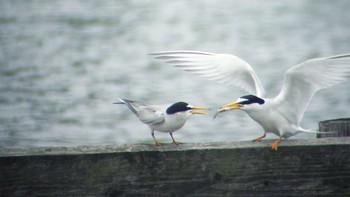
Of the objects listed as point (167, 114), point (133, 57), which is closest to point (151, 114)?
point (167, 114)

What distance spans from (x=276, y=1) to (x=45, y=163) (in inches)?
661

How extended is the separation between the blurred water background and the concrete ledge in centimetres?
481

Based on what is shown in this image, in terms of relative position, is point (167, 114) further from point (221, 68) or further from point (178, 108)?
point (221, 68)

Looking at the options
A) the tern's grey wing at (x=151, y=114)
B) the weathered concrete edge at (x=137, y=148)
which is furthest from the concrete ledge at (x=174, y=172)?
the tern's grey wing at (x=151, y=114)

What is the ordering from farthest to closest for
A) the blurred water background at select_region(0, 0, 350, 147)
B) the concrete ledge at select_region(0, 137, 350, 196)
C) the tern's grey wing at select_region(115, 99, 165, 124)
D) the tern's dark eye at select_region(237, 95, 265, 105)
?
the blurred water background at select_region(0, 0, 350, 147)
the tern's grey wing at select_region(115, 99, 165, 124)
the tern's dark eye at select_region(237, 95, 265, 105)
the concrete ledge at select_region(0, 137, 350, 196)

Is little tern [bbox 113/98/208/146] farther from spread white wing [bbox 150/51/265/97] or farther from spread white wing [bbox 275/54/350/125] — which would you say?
spread white wing [bbox 275/54/350/125]

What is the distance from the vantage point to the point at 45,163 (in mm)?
2275

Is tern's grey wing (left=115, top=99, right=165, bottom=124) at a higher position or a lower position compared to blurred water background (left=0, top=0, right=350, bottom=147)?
higher

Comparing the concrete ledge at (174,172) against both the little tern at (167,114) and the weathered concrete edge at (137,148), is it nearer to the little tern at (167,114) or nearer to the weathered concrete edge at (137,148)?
the weathered concrete edge at (137,148)

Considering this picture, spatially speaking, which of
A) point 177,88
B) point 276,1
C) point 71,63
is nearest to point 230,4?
point 276,1

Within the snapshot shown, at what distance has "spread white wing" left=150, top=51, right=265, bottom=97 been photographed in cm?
307

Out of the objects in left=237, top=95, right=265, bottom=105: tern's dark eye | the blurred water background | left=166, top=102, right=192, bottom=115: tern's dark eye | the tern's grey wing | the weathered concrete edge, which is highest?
the weathered concrete edge

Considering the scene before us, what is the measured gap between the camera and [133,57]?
12844mm

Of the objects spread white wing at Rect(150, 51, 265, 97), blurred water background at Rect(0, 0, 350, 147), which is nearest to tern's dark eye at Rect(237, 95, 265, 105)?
spread white wing at Rect(150, 51, 265, 97)
